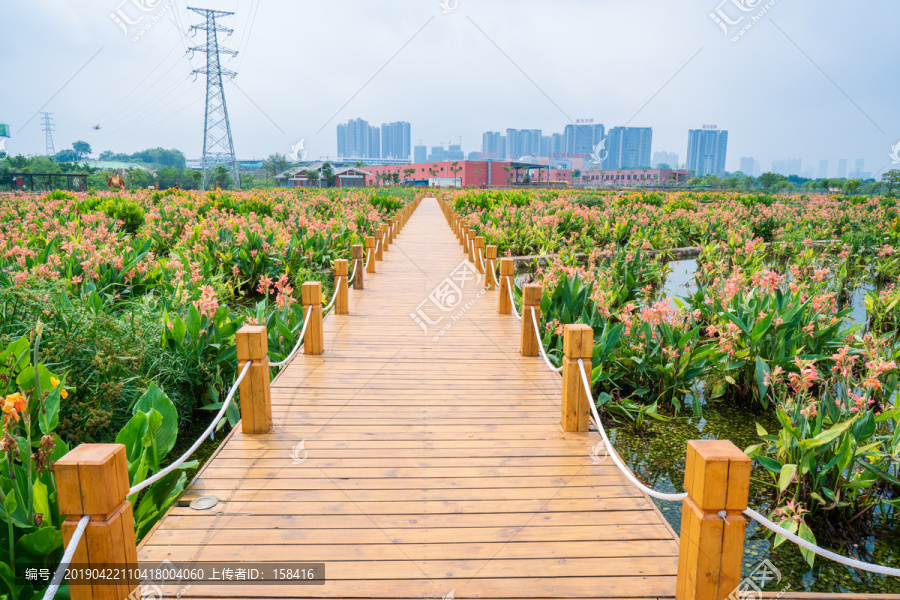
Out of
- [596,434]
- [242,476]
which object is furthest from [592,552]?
[242,476]

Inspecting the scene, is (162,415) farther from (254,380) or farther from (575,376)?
(575,376)

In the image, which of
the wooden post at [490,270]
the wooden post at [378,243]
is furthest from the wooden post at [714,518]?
the wooden post at [378,243]

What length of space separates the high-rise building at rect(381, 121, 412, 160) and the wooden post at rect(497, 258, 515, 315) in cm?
9508

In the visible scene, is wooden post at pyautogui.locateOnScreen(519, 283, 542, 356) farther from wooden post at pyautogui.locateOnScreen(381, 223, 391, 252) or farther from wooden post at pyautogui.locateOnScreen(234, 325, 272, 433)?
wooden post at pyautogui.locateOnScreen(381, 223, 391, 252)

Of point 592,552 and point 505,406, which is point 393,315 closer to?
point 505,406

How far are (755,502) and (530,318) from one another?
2.29m

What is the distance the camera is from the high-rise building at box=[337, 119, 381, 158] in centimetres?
8550

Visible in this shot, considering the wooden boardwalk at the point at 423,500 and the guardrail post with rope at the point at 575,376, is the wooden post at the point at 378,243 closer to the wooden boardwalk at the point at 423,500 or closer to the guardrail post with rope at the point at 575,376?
the wooden boardwalk at the point at 423,500

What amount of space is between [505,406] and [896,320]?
6017 millimetres

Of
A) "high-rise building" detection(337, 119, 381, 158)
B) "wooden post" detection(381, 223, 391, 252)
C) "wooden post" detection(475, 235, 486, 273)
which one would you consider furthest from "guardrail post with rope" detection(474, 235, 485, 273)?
"high-rise building" detection(337, 119, 381, 158)

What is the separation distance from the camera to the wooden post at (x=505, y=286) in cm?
691

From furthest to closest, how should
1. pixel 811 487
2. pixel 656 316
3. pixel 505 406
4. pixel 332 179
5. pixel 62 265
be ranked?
1. pixel 332 179
2. pixel 62 265
3. pixel 656 316
4. pixel 505 406
5. pixel 811 487

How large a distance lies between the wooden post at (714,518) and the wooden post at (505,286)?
5.05 metres

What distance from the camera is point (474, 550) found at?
2406mm
